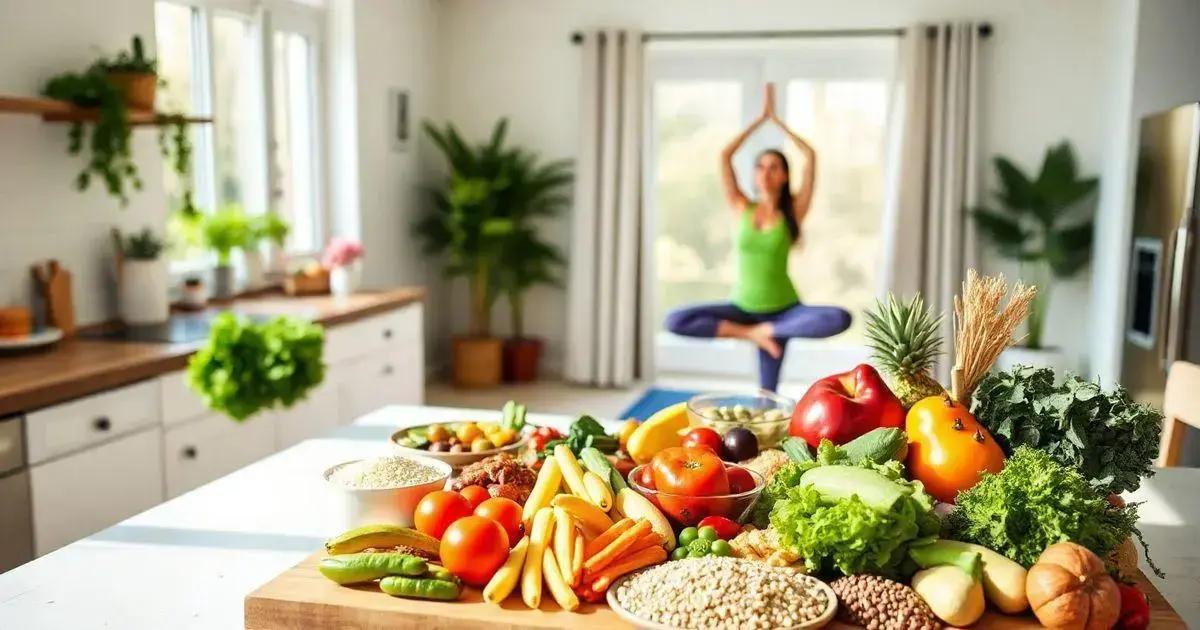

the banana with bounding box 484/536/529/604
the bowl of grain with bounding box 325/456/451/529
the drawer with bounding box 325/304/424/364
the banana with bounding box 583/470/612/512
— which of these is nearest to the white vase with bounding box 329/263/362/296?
the drawer with bounding box 325/304/424/364

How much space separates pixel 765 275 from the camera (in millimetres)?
5023

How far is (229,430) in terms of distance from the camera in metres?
3.57

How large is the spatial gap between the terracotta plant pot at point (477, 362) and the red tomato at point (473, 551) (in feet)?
17.1

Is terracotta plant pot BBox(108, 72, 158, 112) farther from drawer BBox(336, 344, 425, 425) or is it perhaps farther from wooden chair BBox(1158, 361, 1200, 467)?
wooden chair BBox(1158, 361, 1200, 467)

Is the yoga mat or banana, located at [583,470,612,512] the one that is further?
the yoga mat

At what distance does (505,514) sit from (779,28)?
213 inches

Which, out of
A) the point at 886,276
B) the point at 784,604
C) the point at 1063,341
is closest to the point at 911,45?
the point at 886,276

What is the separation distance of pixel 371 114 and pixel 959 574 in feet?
17.3

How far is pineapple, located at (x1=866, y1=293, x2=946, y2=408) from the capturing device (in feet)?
5.93

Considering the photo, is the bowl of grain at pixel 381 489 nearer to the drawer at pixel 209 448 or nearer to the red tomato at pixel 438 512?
the red tomato at pixel 438 512

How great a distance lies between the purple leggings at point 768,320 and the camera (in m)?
4.84

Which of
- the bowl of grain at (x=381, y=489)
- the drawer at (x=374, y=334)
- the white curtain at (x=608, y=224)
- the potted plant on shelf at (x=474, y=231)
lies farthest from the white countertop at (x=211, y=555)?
the white curtain at (x=608, y=224)

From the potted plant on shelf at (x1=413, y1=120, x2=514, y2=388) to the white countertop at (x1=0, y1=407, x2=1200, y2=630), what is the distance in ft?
14.2

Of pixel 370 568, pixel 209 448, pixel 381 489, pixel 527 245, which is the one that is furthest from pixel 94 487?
pixel 527 245
